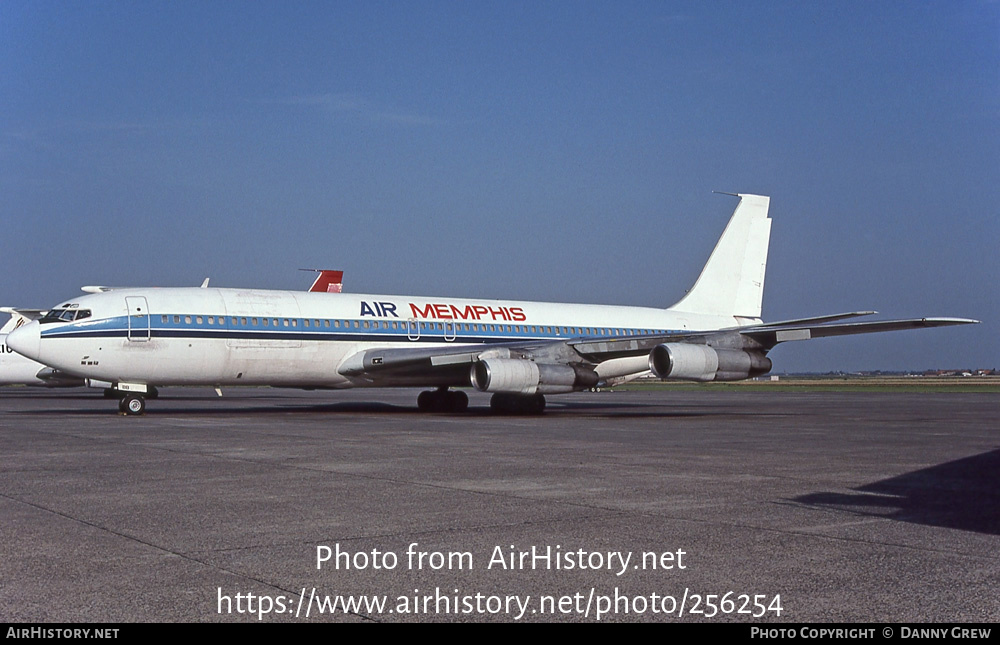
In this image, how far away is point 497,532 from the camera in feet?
26.3

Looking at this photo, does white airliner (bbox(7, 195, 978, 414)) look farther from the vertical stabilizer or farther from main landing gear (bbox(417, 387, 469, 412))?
the vertical stabilizer

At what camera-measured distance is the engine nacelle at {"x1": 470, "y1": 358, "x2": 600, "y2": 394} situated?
2642 centimetres

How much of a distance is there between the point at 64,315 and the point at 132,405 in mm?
3000

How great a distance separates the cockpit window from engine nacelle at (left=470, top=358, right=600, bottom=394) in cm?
1053

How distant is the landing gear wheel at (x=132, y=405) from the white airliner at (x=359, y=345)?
43 mm

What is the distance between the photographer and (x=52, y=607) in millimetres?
5508

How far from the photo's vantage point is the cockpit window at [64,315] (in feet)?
83.0

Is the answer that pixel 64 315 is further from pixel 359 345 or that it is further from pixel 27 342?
pixel 359 345

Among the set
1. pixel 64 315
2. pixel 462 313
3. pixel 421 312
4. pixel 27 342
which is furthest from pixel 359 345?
pixel 27 342

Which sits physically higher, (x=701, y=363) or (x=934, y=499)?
(x=701, y=363)

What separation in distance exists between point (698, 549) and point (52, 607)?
4.46 m

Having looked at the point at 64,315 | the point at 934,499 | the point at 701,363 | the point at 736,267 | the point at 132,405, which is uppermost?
the point at 736,267

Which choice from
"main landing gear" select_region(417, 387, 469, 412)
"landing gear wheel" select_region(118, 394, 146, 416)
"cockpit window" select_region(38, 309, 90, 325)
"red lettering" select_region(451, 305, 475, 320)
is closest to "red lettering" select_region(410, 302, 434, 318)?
"red lettering" select_region(451, 305, 475, 320)

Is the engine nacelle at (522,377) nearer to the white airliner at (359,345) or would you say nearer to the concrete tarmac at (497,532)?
the white airliner at (359,345)
